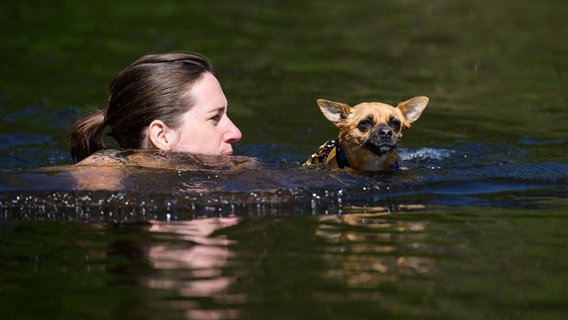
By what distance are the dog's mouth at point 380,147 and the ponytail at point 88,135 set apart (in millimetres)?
1845

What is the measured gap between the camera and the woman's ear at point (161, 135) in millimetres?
6695

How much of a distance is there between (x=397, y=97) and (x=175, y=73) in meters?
4.60

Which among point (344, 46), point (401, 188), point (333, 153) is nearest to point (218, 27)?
point (344, 46)

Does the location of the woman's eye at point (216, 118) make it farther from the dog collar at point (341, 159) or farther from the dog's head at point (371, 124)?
the dog collar at point (341, 159)

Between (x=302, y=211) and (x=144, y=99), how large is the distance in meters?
1.42

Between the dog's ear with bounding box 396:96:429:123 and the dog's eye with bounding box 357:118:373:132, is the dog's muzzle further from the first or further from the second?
the dog's ear with bounding box 396:96:429:123

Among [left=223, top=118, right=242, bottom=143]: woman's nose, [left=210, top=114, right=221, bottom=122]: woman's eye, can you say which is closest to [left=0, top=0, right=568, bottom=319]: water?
[left=223, top=118, right=242, bottom=143]: woman's nose

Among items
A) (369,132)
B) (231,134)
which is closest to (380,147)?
(369,132)

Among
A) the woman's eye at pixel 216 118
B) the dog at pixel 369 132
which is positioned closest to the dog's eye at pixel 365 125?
the dog at pixel 369 132

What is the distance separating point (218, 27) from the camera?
15648mm

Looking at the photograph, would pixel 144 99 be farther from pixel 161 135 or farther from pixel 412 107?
pixel 412 107

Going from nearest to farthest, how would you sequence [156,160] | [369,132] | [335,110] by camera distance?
[156,160], [369,132], [335,110]

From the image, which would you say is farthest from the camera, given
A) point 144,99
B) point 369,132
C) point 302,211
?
point 369,132

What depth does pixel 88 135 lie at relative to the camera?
6855mm
